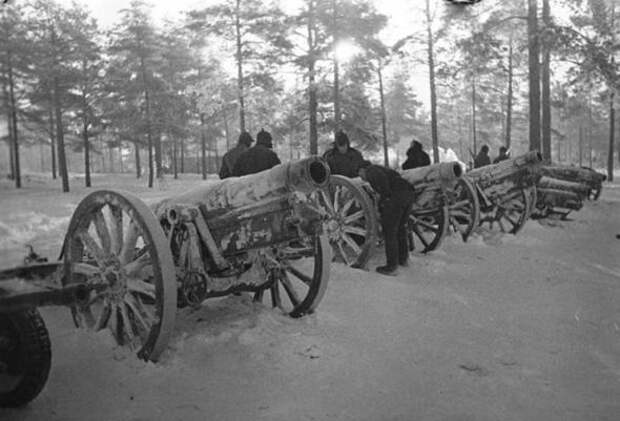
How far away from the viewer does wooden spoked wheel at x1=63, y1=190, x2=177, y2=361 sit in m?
3.28

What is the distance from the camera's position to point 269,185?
12.4 ft

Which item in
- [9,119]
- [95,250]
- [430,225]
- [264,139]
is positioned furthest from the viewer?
[430,225]

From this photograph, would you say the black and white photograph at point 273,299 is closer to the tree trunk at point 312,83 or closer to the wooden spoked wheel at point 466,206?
the wooden spoked wheel at point 466,206

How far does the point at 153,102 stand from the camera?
28125 mm

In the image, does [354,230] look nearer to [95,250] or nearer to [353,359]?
[353,359]

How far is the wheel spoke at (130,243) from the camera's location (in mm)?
3508

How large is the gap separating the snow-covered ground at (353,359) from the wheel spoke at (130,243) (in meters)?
0.63

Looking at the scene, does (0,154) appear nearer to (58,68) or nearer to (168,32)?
(58,68)

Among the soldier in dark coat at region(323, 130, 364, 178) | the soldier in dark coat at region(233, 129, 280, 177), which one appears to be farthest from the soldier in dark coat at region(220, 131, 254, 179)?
the soldier in dark coat at region(323, 130, 364, 178)

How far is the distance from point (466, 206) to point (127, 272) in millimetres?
7481

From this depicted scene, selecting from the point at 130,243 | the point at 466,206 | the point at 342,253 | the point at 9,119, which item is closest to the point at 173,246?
the point at 130,243

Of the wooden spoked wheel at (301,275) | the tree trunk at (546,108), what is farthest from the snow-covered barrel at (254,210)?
the tree trunk at (546,108)

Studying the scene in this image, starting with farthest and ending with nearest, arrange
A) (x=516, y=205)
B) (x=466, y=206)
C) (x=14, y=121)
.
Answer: (x=516, y=205) → (x=466, y=206) → (x=14, y=121)

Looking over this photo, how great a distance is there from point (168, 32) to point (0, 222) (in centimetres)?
2984
